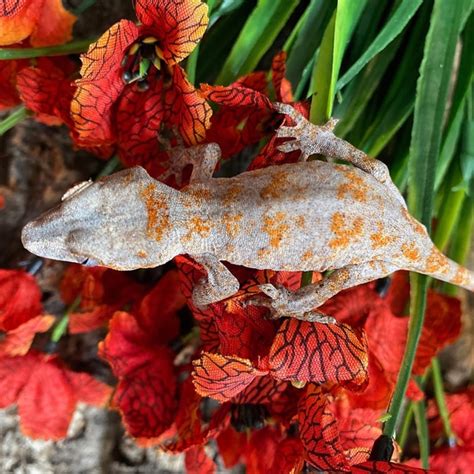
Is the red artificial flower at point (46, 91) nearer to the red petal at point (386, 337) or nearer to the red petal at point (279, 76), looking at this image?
the red petal at point (279, 76)

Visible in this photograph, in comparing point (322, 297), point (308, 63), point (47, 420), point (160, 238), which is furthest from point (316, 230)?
point (47, 420)

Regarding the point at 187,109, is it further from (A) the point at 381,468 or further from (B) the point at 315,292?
(A) the point at 381,468

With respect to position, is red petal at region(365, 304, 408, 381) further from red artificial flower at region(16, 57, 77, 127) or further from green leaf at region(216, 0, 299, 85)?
red artificial flower at region(16, 57, 77, 127)

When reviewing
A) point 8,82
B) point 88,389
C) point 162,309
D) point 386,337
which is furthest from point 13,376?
point 386,337

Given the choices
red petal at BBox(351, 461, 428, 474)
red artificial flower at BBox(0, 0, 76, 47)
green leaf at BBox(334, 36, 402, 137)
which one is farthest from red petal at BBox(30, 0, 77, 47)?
red petal at BBox(351, 461, 428, 474)

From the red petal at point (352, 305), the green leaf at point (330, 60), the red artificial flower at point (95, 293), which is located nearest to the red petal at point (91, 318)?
the red artificial flower at point (95, 293)
